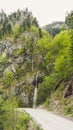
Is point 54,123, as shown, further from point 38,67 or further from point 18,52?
point 18,52

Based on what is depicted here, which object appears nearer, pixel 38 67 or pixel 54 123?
pixel 54 123

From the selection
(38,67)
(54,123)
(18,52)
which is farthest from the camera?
(18,52)

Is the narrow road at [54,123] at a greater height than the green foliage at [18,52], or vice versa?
the green foliage at [18,52]

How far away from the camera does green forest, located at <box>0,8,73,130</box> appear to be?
6209cm

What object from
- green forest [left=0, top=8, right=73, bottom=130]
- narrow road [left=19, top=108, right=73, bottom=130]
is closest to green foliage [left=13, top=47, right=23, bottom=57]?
green forest [left=0, top=8, right=73, bottom=130]

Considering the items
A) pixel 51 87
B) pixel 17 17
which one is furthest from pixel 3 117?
pixel 17 17

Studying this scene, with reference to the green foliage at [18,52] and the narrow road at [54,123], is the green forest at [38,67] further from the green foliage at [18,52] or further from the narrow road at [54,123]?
the narrow road at [54,123]

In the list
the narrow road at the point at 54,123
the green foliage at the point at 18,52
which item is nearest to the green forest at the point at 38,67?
the green foliage at the point at 18,52

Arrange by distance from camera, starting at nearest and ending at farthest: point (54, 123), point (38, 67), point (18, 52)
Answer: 1. point (54, 123)
2. point (38, 67)
3. point (18, 52)

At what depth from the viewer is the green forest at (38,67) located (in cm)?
6209

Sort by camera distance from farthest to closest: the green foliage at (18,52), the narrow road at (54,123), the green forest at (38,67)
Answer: the green foliage at (18,52) → the green forest at (38,67) → the narrow road at (54,123)

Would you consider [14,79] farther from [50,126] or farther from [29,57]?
[50,126]

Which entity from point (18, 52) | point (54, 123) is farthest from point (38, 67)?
point (54, 123)

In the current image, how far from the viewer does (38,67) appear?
331 feet
